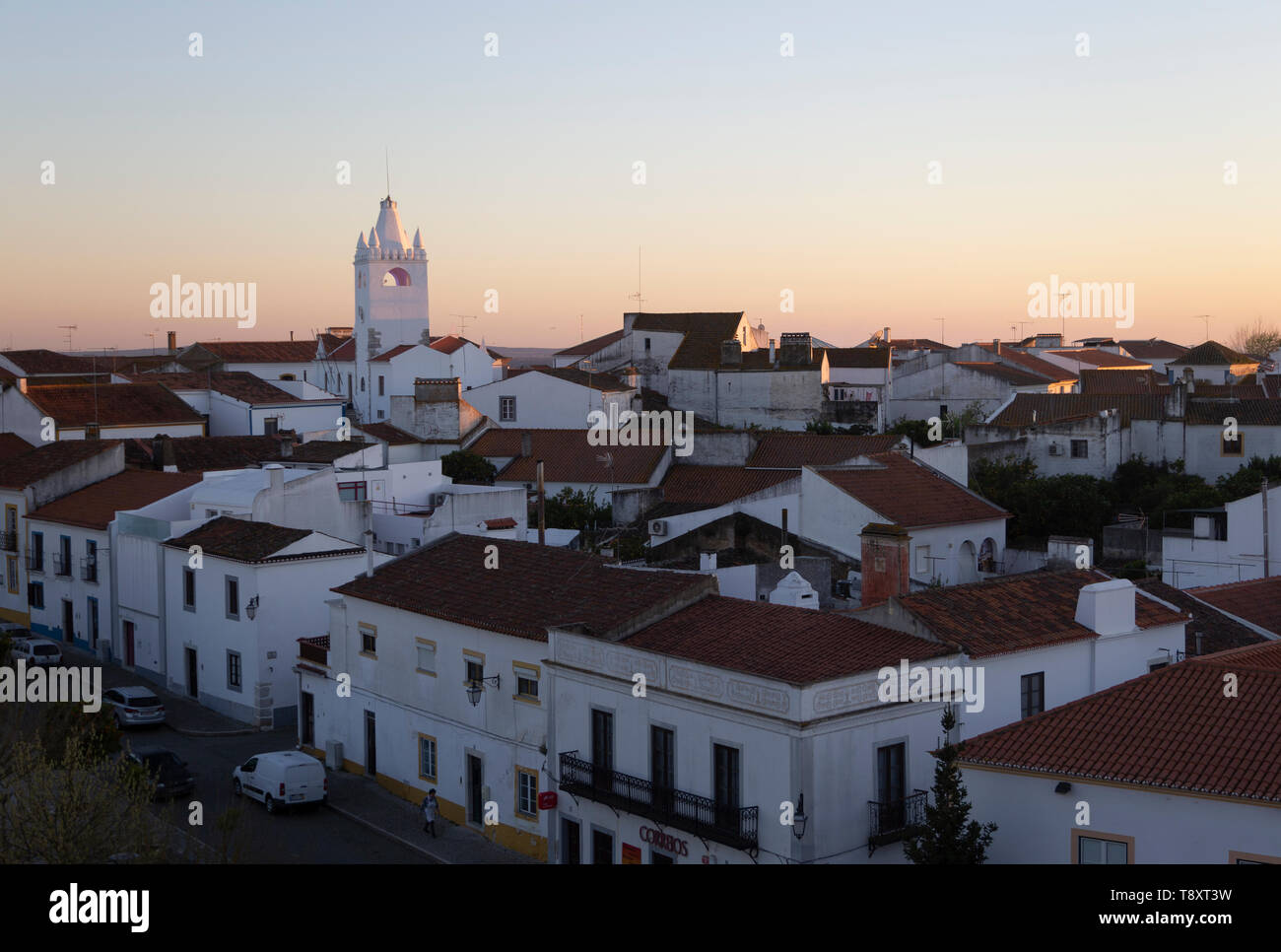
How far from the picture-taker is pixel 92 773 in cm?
1560

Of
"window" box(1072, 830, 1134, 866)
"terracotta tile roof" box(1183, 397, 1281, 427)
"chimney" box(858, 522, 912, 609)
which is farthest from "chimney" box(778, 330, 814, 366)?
"window" box(1072, 830, 1134, 866)

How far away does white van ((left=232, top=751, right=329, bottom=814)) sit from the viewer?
23.7 m

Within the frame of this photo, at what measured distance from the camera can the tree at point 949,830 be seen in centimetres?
1484

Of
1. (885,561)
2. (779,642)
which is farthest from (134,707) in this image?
(885,561)

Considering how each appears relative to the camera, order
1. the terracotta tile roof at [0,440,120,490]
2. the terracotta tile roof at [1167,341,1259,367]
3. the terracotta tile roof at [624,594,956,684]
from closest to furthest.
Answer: the terracotta tile roof at [624,594,956,684]
the terracotta tile roof at [0,440,120,490]
the terracotta tile roof at [1167,341,1259,367]

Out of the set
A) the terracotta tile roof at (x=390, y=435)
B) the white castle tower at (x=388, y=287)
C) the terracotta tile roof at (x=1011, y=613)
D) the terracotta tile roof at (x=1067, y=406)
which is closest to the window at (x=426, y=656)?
the terracotta tile roof at (x=1011, y=613)

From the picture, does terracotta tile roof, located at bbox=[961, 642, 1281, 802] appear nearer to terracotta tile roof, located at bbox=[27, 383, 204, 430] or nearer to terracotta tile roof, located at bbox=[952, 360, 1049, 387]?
terracotta tile roof, located at bbox=[27, 383, 204, 430]

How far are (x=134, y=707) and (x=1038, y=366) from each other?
185ft

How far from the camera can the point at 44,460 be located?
42312 millimetres

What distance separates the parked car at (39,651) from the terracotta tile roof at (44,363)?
4185 cm

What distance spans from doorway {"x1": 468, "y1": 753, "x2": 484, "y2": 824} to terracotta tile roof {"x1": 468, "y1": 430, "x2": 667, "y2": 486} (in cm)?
2450

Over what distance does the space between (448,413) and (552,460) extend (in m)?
5.76
